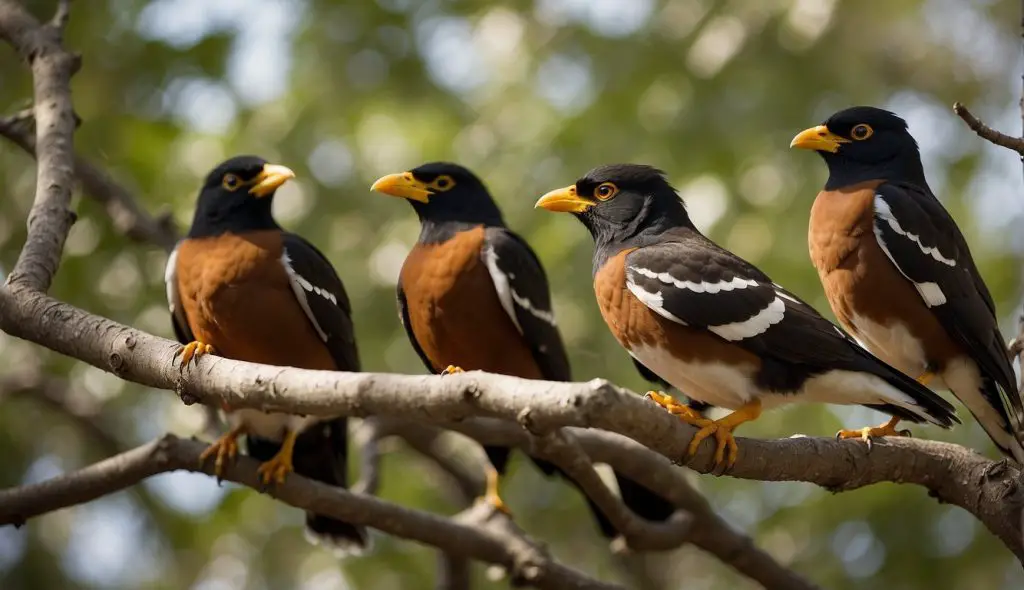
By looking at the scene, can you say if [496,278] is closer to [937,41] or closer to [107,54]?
[107,54]

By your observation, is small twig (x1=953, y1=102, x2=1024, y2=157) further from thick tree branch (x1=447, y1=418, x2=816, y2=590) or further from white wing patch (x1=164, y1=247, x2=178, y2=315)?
white wing patch (x1=164, y1=247, x2=178, y2=315)

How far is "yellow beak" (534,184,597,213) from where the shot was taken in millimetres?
7156

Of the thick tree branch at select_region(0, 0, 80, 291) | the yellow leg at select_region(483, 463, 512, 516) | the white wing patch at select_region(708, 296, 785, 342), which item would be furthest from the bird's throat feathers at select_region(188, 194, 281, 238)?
the white wing patch at select_region(708, 296, 785, 342)

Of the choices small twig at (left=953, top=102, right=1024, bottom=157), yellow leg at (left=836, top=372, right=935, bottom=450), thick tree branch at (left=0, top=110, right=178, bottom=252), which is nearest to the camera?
small twig at (left=953, top=102, right=1024, bottom=157)

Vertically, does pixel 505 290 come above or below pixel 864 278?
below

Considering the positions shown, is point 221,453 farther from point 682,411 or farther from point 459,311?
point 682,411

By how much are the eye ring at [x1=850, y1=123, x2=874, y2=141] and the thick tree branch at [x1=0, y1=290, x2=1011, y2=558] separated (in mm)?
1776

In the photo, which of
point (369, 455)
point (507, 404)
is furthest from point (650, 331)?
point (369, 455)

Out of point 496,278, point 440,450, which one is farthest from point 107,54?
point 496,278

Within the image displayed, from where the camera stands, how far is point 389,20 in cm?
1345

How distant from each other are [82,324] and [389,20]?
823 cm

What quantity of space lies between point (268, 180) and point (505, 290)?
1637 millimetres

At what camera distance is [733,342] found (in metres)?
6.08

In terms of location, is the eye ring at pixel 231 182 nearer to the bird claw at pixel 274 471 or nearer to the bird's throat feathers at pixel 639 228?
the bird claw at pixel 274 471
